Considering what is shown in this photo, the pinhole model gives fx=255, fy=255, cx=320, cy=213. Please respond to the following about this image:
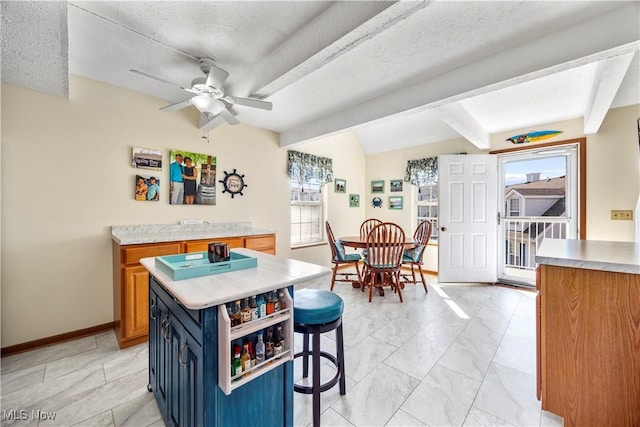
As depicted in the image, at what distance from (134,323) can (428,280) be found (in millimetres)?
3929

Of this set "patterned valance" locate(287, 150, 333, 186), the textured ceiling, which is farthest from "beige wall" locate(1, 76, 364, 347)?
"patterned valance" locate(287, 150, 333, 186)

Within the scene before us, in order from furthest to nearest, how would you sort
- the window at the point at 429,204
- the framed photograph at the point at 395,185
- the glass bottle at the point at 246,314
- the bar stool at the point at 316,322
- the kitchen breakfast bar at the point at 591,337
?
the framed photograph at the point at 395,185, the window at the point at 429,204, the bar stool at the point at 316,322, the kitchen breakfast bar at the point at 591,337, the glass bottle at the point at 246,314

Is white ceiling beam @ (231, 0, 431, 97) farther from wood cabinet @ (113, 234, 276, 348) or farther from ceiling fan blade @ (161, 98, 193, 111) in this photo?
wood cabinet @ (113, 234, 276, 348)

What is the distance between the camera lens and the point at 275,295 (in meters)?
1.13

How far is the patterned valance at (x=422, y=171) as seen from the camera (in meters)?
4.35

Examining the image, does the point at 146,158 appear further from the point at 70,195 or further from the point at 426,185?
the point at 426,185

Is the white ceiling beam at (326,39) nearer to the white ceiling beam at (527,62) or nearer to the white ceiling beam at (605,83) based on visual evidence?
the white ceiling beam at (527,62)

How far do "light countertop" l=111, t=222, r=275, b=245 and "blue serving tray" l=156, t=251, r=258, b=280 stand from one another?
1.04 m

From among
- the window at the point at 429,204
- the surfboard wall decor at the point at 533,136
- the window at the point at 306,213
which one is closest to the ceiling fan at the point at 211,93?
the window at the point at 306,213

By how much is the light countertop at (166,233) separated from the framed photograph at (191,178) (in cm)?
29

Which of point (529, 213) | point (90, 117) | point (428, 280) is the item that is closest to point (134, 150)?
point (90, 117)

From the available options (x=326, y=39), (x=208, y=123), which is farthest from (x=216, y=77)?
(x=208, y=123)

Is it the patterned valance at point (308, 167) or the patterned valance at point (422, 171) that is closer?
the patterned valance at point (308, 167)

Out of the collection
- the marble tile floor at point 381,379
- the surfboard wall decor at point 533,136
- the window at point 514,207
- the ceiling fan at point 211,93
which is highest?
the surfboard wall decor at point 533,136
